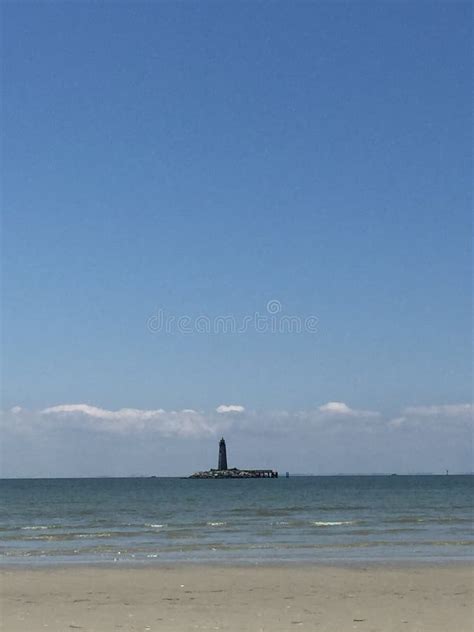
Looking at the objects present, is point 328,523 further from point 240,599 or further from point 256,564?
point 240,599

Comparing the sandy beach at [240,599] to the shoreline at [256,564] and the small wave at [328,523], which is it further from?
the small wave at [328,523]

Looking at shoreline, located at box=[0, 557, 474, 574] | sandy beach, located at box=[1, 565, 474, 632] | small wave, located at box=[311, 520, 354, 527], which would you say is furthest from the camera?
small wave, located at box=[311, 520, 354, 527]

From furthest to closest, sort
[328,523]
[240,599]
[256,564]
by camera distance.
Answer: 1. [328,523]
2. [256,564]
3. [240,599]

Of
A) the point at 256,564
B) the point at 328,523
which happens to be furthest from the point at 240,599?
the point at 328,523

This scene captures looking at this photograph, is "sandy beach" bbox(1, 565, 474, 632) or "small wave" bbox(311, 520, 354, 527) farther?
"small wave" bbox(311, 520, 354, 527)

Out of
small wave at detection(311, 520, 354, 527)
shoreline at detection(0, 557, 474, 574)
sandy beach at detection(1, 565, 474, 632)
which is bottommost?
small wave at detection(311, 520, 354, 527)

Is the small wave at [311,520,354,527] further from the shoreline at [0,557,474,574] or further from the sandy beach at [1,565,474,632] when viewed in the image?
the sandy beach at [1,565,474,632]

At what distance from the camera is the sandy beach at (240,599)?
16578mm

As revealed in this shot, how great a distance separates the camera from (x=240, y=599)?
65.1ft

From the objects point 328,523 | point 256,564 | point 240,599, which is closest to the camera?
point 240,599

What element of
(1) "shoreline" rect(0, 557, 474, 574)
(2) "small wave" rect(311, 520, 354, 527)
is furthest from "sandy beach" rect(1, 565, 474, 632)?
(2) "small wave" rect(311, 520, 354, 527)

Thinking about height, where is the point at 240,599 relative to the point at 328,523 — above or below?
above

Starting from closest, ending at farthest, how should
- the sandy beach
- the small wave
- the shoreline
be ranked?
1. the sandy beach
2. the shoreline
3. the small wave

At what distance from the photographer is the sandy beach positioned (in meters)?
16.6
